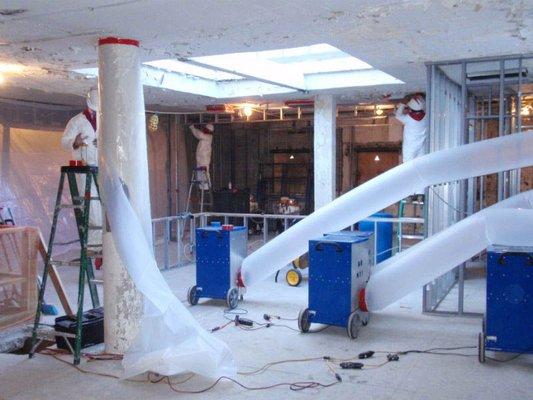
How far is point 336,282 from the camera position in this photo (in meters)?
4.48

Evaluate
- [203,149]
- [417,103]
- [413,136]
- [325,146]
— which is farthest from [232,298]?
[203,149]

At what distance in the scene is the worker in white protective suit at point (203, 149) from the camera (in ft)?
34.4

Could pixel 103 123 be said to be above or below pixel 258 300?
above

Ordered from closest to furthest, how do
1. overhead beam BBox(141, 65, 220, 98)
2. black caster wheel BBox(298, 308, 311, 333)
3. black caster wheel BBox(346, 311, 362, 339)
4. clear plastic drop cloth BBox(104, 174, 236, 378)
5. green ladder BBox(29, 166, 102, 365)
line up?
clear plastic drop cloth BBox(104, 174, 236, 378), green ladder BBox(29, 166, 102, 365), black caster wheel BBox(346, 311, 362, 339), black caster wheel BBox(298, 308, 311, 333), overhead beam BBox(141, 65, 220, 98)

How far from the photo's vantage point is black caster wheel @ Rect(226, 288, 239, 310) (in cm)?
541

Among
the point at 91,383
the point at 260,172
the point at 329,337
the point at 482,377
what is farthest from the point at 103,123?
the point at 260,172

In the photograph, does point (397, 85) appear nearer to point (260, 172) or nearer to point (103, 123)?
point (103, 123)

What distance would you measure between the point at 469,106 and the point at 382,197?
3.32m

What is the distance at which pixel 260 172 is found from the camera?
12.8m

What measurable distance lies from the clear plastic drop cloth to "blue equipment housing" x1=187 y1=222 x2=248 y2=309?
1.70 metres

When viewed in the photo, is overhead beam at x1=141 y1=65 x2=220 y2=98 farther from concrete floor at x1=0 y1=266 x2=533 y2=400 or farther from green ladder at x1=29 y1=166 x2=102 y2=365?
concrete floor at x1=0 y1=266 x2=533 y2=400

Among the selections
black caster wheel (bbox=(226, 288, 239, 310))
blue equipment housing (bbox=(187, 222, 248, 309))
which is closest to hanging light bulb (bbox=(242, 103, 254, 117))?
blue equipment housing (bbox=(187, 222, 248, 309))

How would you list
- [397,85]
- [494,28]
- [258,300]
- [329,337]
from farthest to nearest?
[397,85] → [258,300] → [329,337] → [494,28]

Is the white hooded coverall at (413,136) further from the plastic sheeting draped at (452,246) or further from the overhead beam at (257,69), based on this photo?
the plastic sheeting draped at (452,246)
